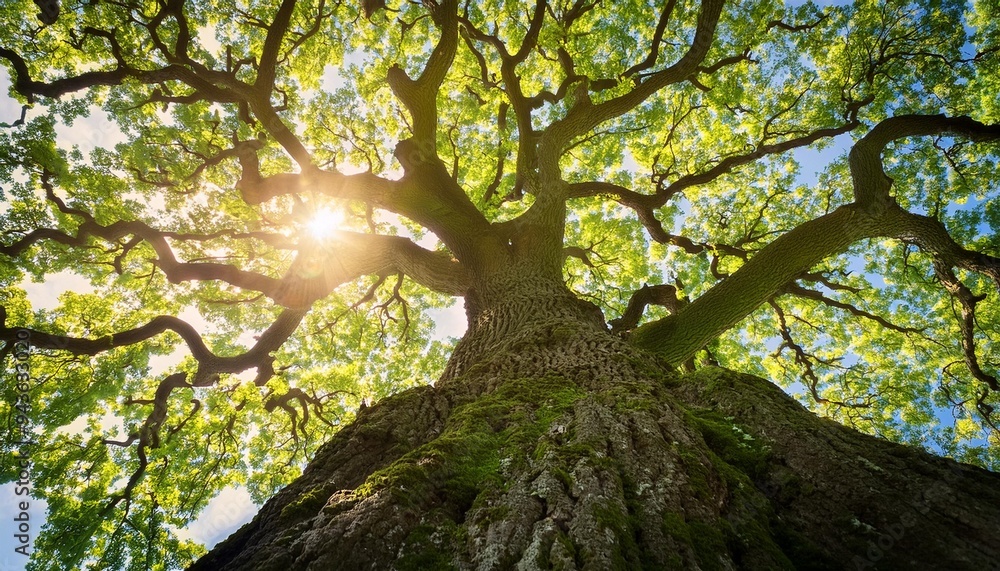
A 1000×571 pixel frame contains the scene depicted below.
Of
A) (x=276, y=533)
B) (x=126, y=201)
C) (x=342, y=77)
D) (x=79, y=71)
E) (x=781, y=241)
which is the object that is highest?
(x=342, y=77)

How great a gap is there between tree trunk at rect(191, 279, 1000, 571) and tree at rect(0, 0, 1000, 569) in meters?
0.02

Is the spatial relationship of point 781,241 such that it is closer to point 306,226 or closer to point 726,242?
point 726,242

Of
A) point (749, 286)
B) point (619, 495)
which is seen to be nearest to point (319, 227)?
point (619, 495)

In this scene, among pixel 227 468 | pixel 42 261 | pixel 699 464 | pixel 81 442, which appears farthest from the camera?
pixel 227 468

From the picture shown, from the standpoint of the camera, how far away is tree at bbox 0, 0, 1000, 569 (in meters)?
1.84

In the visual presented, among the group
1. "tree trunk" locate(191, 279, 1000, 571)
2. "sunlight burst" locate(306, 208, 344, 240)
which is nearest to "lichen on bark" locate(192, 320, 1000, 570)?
"tree trunk" locate(191, 279, 1000, 571)

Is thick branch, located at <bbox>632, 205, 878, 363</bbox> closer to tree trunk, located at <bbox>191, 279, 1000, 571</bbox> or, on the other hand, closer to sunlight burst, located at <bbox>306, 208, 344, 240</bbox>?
tree trunk, located at <bbox>191, 279, 1000, 571</bbox>

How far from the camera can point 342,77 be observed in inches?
414

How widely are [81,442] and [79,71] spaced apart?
26.3 ft

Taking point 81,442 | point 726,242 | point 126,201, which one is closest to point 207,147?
point 126,201

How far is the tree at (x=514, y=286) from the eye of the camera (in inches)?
72.5

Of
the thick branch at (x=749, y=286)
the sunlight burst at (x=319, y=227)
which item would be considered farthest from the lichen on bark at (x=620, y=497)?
the sunlight burst at (x=319, y=227)

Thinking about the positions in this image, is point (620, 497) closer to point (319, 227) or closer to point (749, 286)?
point (749, 286)

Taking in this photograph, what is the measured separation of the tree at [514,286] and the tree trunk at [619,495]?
0.02 metres
